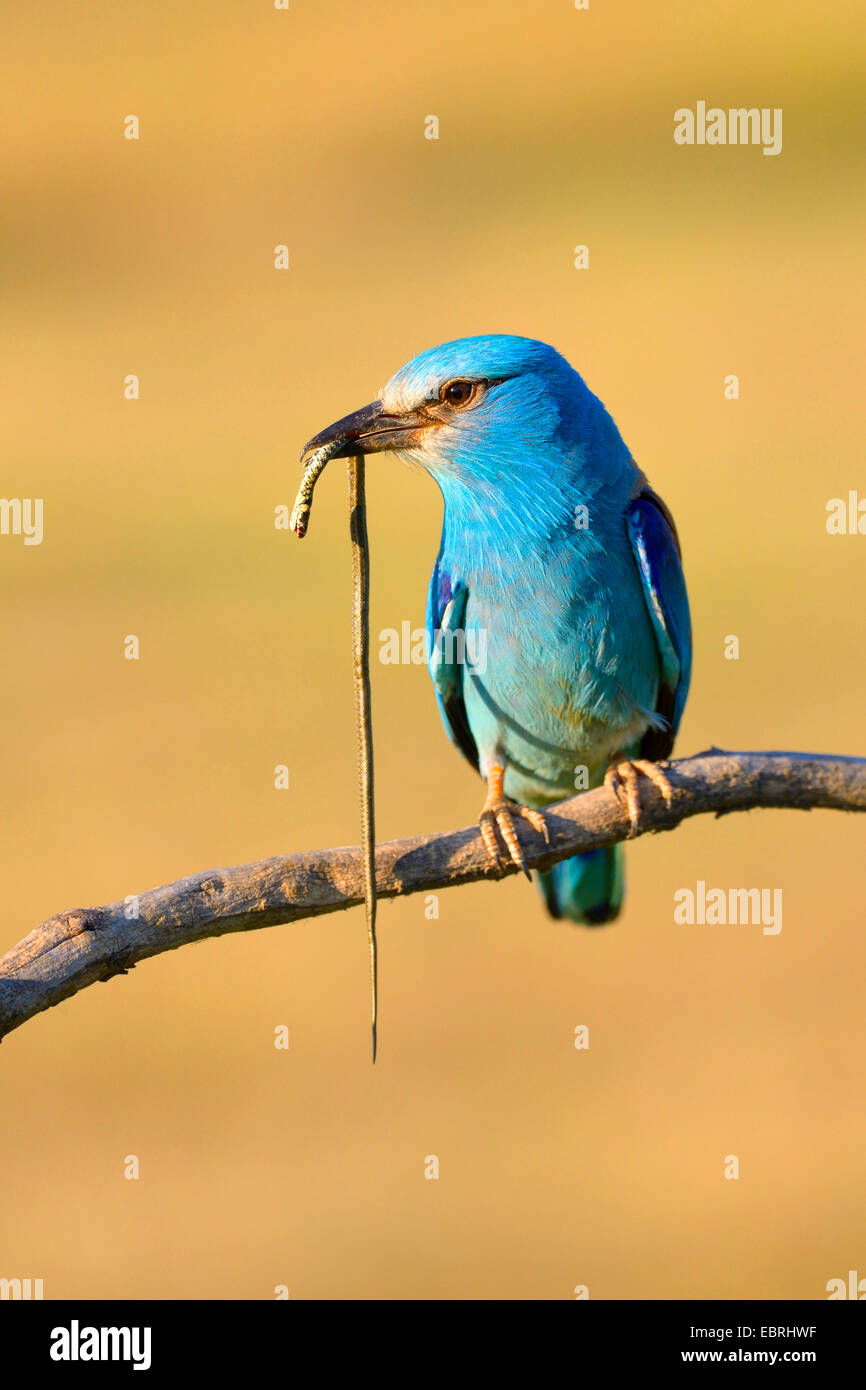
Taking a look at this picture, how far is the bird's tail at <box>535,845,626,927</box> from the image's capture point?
7.06 meters

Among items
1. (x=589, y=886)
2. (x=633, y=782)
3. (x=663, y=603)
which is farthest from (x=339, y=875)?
(x=589, y=886)

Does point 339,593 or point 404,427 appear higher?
point 339,593

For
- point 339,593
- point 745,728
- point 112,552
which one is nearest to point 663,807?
point 745,728

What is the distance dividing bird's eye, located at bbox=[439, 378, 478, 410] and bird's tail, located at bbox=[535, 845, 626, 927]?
2.26 meters

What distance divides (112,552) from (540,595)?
15564 mm

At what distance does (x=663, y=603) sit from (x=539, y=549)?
60 centimetres

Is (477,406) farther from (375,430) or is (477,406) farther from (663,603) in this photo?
(663,603)

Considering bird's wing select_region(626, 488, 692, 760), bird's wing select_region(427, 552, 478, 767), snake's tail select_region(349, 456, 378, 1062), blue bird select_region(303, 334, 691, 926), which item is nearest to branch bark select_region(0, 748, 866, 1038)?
snake's tail select_region(349, 456, 378, 1062)

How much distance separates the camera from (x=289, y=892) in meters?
4.50

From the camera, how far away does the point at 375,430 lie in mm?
5957

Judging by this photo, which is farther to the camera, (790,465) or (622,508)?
(790,465)

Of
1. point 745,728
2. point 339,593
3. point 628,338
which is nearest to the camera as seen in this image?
point 745,728

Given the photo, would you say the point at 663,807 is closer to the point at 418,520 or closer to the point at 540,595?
the point at 540,595

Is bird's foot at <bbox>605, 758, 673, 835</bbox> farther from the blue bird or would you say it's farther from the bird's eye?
the bird's eye
